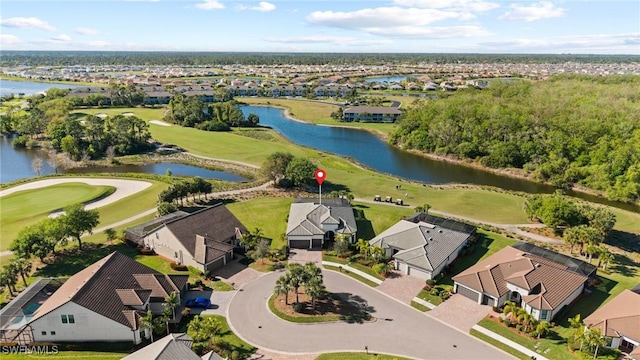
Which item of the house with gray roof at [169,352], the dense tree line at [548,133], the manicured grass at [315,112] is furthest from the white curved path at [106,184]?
the manicured grass at [315,112]

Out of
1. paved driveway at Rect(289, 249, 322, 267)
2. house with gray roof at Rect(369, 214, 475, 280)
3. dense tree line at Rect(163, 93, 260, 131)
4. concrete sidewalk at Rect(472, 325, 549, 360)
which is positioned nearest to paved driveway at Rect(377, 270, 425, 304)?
house with gray roof at Rect(369, 214, 475, 280)

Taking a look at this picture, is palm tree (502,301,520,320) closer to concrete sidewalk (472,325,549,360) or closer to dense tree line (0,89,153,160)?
concrete sidewalk (472,325,549,360)

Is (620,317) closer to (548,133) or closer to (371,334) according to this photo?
(371,334)

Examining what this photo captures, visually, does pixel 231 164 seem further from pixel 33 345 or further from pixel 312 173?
pixel 33 345

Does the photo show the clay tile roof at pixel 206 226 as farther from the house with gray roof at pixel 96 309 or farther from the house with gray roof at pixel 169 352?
the house with gray roof at pixel 169 352

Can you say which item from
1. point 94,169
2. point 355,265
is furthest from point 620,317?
point 94,169
